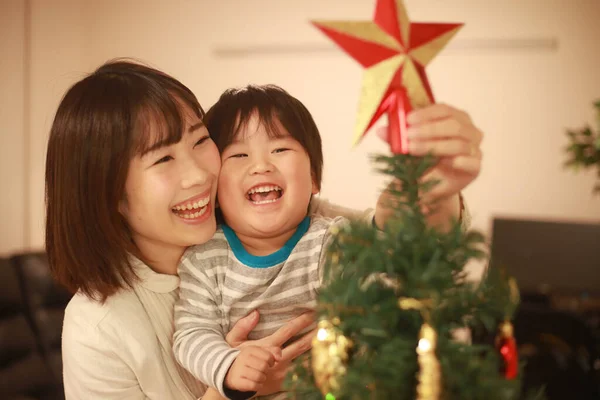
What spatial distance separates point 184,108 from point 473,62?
2.49m

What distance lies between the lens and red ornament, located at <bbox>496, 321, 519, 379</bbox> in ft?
1.67

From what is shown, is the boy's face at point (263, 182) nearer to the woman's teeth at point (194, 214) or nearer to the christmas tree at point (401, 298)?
the woman's teeth at point (194, 214)

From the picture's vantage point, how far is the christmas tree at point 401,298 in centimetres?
47

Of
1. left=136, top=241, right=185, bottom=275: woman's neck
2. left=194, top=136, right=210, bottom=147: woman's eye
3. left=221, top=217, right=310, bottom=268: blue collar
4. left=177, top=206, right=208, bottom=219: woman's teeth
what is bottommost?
left=136, top=241, right=185, bottom=275: woman's neck

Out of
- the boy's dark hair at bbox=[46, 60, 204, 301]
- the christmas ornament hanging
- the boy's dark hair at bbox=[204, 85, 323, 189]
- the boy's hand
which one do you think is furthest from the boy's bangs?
the christmas ornament hanging

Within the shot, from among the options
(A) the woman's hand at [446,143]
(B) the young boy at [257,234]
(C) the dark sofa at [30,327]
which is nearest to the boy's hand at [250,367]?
(B) the young boy at [257,234]

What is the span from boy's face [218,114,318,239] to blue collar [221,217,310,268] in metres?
0.02

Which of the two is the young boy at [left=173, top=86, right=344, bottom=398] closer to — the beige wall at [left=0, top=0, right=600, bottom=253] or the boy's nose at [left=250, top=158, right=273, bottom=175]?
the boy's nose at [left=250, top=158, right=273, bottom=175]

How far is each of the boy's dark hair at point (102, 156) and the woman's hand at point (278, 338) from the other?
0.27 meters

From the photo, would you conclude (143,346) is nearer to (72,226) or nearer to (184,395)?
(184,395)

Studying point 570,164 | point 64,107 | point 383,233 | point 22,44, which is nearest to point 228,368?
point 383,233

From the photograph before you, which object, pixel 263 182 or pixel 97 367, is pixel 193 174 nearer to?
pixel 263 182

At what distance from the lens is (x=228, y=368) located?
0.76m

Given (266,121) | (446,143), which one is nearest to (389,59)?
(446,143)
